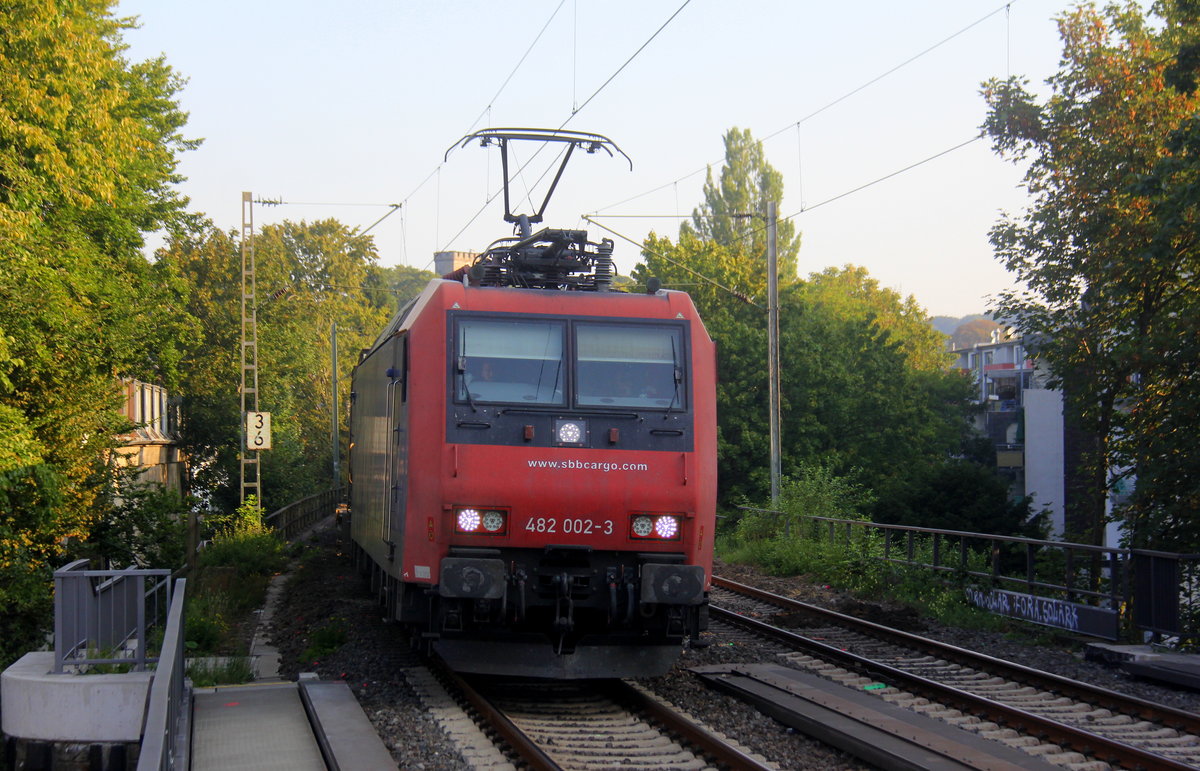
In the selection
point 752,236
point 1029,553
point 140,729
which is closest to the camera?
point 140,729

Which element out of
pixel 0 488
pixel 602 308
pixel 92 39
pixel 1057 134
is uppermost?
pixel 92 39

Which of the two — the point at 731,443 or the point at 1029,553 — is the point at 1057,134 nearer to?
the point at 1029,553

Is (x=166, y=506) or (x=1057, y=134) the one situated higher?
(x=1057, y=134)

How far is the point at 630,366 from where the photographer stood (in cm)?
960

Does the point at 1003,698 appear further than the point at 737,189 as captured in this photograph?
No

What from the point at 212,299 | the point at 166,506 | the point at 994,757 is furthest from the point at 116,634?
the point at 212,299

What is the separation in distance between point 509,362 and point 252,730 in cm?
331

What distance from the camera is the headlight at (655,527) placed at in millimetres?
9203

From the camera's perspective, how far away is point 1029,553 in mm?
13633

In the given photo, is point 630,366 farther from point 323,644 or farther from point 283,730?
point 323,644

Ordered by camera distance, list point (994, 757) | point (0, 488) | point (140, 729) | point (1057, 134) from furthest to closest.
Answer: point (1057, 134)
point (0, 488)
point (140, 729)
point (994, 757)

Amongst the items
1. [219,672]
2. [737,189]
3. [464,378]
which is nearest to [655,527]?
[464,378]

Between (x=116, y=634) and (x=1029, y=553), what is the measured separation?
9.69m

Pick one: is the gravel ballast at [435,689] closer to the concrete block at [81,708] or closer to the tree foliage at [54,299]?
the concrete block at [81,708]
